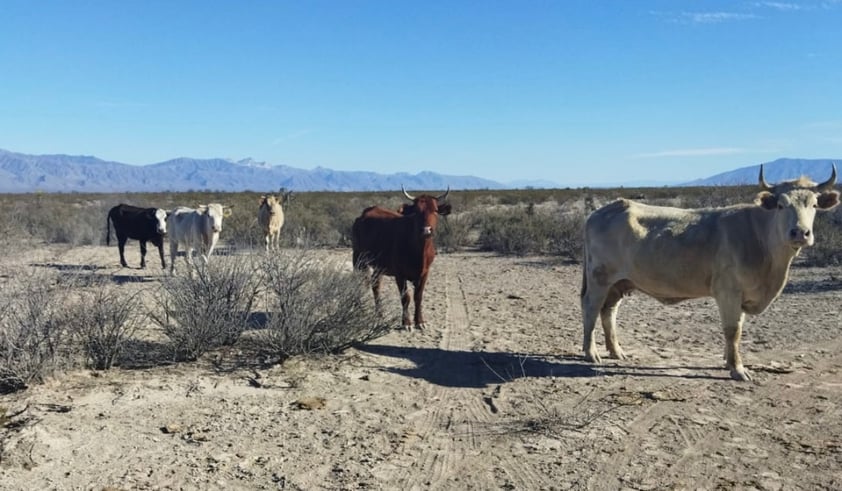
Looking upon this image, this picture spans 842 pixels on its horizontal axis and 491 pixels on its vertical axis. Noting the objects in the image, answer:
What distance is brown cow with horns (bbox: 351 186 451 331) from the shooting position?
948 centimetres

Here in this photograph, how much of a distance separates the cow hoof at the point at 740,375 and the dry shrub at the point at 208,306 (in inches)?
209

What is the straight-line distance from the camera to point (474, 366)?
766cm

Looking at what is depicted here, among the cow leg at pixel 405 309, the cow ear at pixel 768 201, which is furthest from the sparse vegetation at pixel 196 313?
the cow ear at pixel 768 201

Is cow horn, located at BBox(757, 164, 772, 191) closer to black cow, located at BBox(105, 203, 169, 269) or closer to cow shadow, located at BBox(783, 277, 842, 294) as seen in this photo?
cow shadow, located at BBox(783, 277, 842, 294)

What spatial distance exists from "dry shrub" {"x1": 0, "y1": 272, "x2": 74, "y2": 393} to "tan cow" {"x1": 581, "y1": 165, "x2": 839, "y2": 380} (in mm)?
5566

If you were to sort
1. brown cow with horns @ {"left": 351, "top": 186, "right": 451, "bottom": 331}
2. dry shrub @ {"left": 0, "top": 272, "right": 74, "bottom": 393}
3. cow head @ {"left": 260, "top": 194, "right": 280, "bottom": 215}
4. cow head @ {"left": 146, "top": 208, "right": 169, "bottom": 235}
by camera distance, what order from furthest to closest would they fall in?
cow head @ {"left": 260, "top": 194, "right": 280, "bottom": 215}
cow head @ {"left": 146, "top": 208, "right": 169, "bottom": 235}
brown cow with horns @ {"left": 351, "top": 186, "right": 451, "bottom": 331}
dry shrub @ {"left": 0, "top": 272, "right": 74, "bottom": 393}

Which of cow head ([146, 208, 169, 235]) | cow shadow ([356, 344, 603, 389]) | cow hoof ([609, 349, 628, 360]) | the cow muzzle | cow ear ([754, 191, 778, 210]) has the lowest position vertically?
cow shadow ([356, 344, 603, 389])

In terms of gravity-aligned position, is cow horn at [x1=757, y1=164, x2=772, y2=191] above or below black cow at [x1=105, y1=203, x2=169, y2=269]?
above

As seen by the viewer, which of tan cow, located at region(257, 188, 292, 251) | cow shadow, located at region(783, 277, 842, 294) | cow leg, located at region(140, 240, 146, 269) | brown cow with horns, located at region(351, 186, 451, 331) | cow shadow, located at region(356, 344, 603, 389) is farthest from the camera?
tan cow, located at region(257, 188, 292, 251)

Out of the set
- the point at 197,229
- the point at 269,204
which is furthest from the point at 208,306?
the point at 269,204

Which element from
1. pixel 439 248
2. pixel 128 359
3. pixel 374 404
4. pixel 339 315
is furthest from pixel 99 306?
pixel 439 248

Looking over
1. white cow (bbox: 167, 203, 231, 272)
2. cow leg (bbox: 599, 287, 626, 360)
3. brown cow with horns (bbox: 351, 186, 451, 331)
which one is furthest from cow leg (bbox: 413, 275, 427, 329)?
white cow (bbox: 167, 203, 231, 272)

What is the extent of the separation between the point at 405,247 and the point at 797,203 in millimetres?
4906

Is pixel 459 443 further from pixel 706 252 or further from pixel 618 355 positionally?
pixel 706 252
